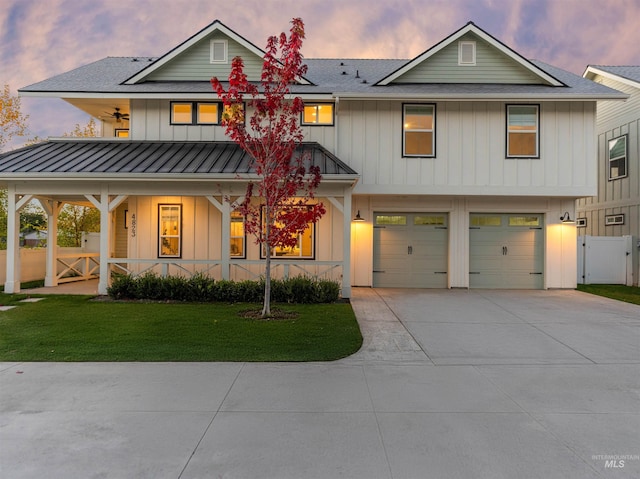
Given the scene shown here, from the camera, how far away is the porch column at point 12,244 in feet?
34.7

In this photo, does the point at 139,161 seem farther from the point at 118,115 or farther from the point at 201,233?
the point at 118,115

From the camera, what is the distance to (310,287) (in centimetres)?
994

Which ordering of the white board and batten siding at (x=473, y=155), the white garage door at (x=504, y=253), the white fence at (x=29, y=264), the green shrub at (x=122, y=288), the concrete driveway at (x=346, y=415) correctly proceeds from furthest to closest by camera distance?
the white garage door at (x=504, y=253) → the white fence at (x=29, y=264) → the white board and batten siding at (x=473, y=155) → the green shrub at (x=122, y=288) → the concrete driveway at (x=346, y=415)

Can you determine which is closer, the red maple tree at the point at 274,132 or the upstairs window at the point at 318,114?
the red maple tree at the point at 274,132

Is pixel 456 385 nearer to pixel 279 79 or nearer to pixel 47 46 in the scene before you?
pixel 279 79

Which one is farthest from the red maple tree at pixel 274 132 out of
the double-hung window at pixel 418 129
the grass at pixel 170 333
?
the double-hung window at pixel 418 129

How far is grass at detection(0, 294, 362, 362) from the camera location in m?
5.68

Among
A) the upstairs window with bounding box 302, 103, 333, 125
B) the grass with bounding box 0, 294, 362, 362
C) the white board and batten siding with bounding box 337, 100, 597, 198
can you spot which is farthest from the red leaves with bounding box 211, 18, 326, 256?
the white board and batten siding with bounding box 337, 100, 597, 198

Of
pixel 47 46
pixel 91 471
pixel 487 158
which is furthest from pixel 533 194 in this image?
pixel 47 46

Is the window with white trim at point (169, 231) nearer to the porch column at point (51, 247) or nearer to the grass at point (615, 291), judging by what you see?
the porch column at point (51, 247)

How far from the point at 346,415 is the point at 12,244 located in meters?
11.1

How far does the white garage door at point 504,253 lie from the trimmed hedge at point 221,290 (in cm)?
564

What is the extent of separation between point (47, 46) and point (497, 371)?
31.3 m

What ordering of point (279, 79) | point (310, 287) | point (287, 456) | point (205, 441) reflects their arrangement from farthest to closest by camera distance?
1. point (310, 287)
2. point (279, 79)
3. point (205, 441)
4. point (287, 456)
